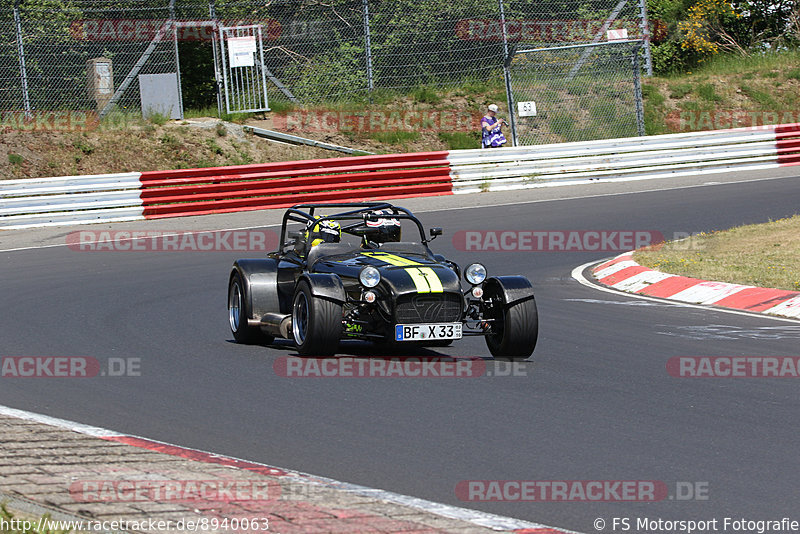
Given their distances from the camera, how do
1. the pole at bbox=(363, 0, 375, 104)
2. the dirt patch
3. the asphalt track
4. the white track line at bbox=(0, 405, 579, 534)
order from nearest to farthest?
the white track line at bbox=(0, 405, 579, 534) → the asphalt track → the dirt patch → the pole at bbox=(363, 0, 375, 104)

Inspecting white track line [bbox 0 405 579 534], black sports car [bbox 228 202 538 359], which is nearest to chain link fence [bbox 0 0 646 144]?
black sports car [bbox 228 202 538 359]

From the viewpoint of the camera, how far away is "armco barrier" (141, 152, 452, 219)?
20.1m

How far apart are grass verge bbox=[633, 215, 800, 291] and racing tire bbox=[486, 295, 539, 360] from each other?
3.91 metres

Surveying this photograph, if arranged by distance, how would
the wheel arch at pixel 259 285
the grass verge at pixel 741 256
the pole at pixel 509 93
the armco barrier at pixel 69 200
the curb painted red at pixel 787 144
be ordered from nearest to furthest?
the wheel arch at pixel 259 285, the grass verge at pixel 741 256, the armco barrier at pixel 69 200, the pole at pixel 509 93, the curb painted red at pixel 787 144

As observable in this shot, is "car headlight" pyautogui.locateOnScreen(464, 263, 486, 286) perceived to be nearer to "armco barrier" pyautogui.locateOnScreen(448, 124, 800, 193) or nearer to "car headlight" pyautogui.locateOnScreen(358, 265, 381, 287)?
"car headlight" pyautogui.locateOnScreen(358, 265, 381, 287)

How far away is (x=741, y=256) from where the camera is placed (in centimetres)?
1310

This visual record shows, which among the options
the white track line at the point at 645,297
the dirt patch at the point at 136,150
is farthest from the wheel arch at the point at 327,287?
the dirt patch at the point at 136,150

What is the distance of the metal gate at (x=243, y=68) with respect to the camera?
2425 centimetres

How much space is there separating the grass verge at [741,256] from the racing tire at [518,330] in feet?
12.8

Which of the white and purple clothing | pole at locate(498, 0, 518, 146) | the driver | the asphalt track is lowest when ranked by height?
the asphalt track

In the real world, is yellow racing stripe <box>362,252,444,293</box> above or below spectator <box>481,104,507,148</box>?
below

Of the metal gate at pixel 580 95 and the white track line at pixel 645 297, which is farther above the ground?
the metal gate at pixel 580 95

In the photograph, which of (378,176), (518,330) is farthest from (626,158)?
(518,330)

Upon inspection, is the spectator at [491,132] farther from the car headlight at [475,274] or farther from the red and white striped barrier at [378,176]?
the car headlight at [475,274]
